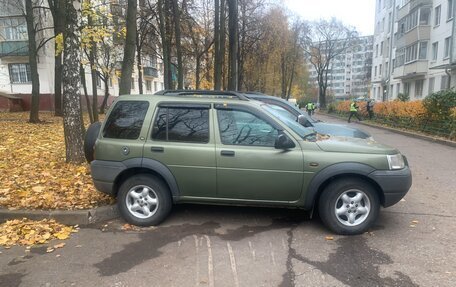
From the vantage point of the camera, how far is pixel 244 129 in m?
5.00

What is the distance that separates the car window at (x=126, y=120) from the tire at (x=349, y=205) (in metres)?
2.62

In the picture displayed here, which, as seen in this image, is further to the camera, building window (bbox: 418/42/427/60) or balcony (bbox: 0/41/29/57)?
building window (bbox: 418/42/427/60)

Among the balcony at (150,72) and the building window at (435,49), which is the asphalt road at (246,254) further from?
the balcony at (150,72)

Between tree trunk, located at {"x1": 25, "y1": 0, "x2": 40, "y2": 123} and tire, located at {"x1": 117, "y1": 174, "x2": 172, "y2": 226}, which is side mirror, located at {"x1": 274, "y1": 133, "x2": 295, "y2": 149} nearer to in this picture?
tire, located at {"x1": 117, "y1": 174, "x2": 172, "y2": 226}

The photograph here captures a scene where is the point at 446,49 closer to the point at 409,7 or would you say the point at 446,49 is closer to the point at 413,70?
the point at 413,70

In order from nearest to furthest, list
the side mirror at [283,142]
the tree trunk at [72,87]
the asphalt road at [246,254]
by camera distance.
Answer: the asphalt road at [246,254] < the side mirror at [283,142] < the tree trunk at [72,87]

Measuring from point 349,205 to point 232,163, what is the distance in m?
1.55

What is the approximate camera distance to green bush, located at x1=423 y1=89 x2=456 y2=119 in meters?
14.9

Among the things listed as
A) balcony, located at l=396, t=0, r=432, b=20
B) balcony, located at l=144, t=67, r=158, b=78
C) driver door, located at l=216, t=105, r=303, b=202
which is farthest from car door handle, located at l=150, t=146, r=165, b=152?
balcony, located at l=144, t=67, r=158, b=78

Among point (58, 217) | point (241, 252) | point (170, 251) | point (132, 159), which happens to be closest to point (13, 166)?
point (58, 217)

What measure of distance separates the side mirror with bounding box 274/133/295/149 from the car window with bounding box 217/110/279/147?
127mm

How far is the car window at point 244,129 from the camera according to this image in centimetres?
493

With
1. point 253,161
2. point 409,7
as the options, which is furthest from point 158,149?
point 409,7

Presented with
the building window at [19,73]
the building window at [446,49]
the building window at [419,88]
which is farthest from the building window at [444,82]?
the building window at [19,73]
